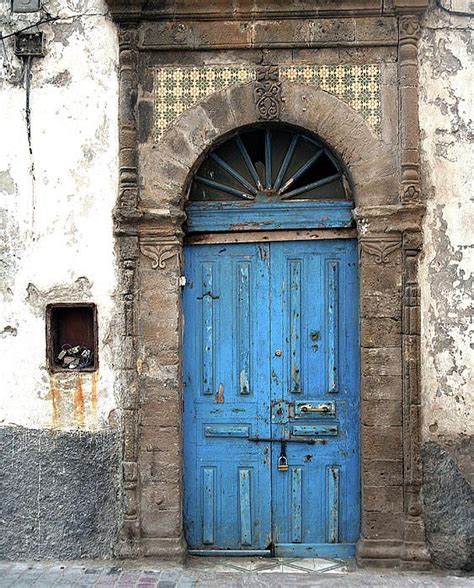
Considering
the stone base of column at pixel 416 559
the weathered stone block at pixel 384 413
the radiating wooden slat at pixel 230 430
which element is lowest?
the stone base of column at pixel 416 559

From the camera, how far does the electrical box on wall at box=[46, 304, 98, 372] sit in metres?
5.46

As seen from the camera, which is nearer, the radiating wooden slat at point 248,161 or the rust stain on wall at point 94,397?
the rust stain on wall at point 94,397

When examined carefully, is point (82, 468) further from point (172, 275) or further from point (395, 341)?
point (395, 341)

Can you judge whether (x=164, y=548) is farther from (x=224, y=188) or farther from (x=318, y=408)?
(x=224, y=188)

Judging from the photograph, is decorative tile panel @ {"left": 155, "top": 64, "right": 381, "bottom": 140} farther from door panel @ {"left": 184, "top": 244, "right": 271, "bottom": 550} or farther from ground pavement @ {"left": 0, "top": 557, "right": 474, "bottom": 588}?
ground pavement @ {"left": 0, "top": 557, "right": 474, "bottom": 588}

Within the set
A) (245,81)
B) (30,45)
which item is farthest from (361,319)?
(30,45)

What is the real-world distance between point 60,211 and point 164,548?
8.34ft

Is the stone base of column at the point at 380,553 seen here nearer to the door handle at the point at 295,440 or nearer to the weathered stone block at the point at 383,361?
the door handle at the point at 295,440

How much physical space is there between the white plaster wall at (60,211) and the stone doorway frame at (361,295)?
A: 0.14 metres

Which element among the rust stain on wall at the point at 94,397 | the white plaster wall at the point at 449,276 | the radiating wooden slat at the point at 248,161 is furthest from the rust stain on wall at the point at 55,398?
the white plaster wall at the point at 449,276

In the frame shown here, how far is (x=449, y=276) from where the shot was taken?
530cm

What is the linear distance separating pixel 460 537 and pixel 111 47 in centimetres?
429

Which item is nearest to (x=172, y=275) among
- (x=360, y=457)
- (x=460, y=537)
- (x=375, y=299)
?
(x=375, y=299)

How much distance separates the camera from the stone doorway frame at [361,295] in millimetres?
5258
